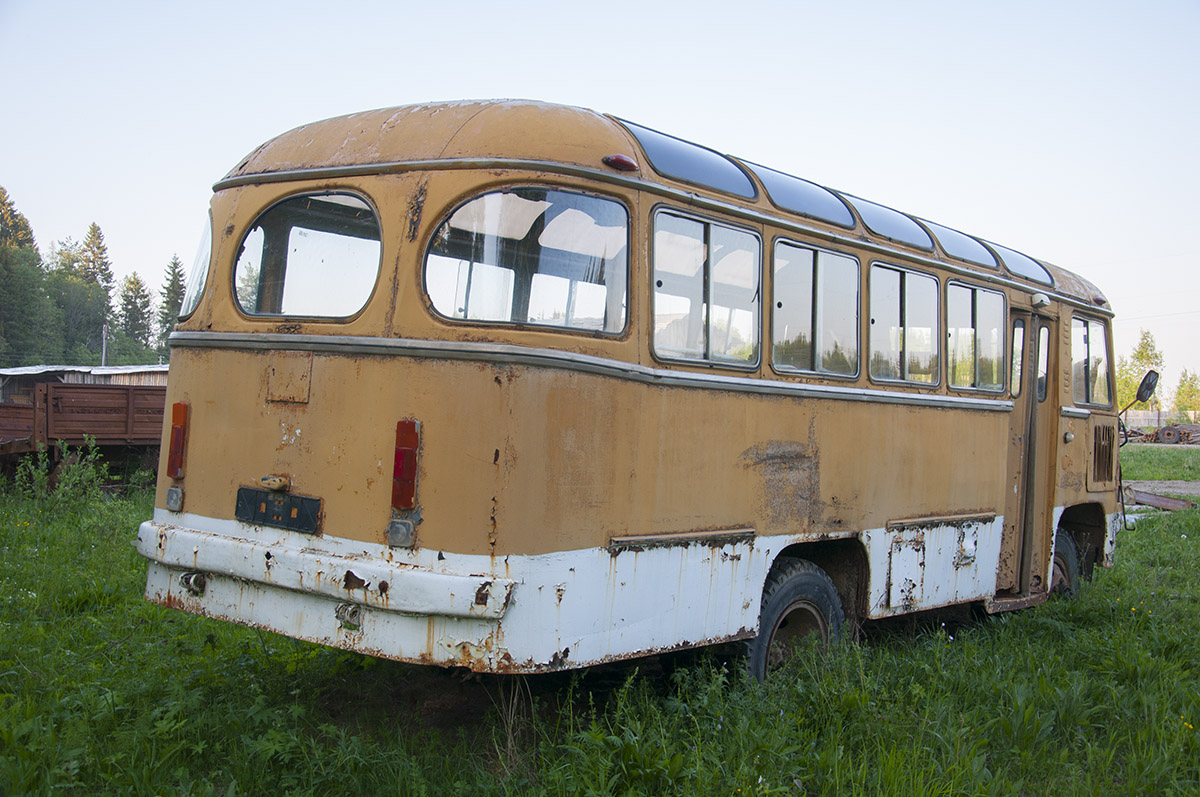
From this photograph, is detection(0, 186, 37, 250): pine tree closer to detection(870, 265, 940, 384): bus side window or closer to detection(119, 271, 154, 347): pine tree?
detection(119, 271, 154, 347): pine tree

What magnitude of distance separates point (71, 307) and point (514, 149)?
77529 mm

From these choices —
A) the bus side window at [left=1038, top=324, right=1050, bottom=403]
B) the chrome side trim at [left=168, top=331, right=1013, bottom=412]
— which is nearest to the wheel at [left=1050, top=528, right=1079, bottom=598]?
the bus side window at [left=1038, top=324, right=1050, bottom=403]

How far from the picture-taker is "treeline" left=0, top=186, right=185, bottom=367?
59250mm

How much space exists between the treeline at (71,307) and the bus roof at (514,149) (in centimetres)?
5671

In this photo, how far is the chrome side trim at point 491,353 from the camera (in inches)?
143

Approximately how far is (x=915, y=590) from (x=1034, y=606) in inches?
80.9

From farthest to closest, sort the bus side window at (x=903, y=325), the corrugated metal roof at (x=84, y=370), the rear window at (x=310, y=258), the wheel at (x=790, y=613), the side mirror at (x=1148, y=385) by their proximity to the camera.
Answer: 1. the corrugated metal roof at (x=84, y=370)
2. the side mirror at (x=1148, y=385)
3. the bus side window at (x=903, y=325)
4. the wheel at (x=790, y=613)
5. the rear window at (x=310, y=258)

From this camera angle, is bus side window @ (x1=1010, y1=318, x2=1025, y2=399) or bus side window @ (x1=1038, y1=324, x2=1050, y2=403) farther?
bus side window @ (x1=1038, y1=324, x2=1050, y2=403)

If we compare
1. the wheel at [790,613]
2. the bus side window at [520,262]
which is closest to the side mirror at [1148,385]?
the wheel at [790,613]

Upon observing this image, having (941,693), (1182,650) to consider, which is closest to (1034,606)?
(1182,650)

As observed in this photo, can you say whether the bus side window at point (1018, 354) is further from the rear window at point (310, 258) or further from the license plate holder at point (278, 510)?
the license plate holder at point (278, 510)

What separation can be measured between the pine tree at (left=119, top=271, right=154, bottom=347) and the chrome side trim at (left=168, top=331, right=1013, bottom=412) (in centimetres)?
8320

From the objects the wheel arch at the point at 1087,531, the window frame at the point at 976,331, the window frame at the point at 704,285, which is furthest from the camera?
the wheel arch at the point at 1087,531

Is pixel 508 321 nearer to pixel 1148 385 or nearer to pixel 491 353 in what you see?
pixel 491 353
